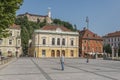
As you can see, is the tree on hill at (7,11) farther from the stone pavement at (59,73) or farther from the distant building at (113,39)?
the distant building at (113,39)

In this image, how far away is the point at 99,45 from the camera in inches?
4835

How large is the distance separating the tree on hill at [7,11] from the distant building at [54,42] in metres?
78.5

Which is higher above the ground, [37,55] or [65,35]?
[65,35]

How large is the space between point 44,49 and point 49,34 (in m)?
5.76

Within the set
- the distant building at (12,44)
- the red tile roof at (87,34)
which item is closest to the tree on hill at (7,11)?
the distant building at (12,44)

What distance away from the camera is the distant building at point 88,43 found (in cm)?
11944

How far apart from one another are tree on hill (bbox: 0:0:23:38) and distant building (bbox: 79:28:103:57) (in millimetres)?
91073

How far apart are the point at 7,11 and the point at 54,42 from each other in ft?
274

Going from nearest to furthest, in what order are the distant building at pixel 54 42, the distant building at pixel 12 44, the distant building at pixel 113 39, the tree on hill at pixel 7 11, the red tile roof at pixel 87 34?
the tree on hill at pixel 7 11 < the distant building at pixel 54 42 < the distant building at pixel 12 44 < the red tile roof at pixel 87 34 < the distant building at pixel 113 39

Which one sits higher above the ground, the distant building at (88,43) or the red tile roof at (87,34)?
the red tile roof at (87,34)

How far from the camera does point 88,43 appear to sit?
119 meters

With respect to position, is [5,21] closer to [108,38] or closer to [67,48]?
[67,48]

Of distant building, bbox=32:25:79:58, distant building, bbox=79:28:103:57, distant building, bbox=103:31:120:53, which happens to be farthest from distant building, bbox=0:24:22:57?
distant building, bbox=103:31:120:53

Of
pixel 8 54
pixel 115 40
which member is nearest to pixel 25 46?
pixel 8 54
